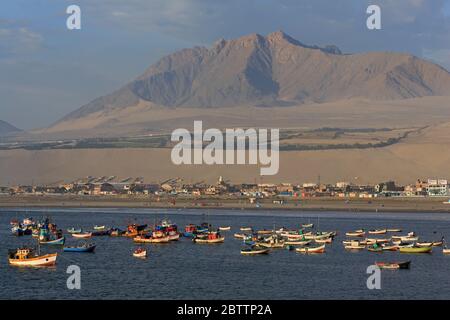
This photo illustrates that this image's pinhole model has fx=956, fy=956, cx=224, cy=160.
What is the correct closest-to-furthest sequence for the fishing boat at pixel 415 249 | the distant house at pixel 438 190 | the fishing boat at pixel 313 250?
the fishing boat at pixel 313 250 → the fishing boat at pixel 415 249 → the distant house at pixel 438 190

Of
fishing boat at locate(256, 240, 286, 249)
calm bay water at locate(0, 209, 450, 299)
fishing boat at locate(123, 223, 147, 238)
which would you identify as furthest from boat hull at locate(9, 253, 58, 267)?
fishing boat at locate(123, 223, 147, 238)

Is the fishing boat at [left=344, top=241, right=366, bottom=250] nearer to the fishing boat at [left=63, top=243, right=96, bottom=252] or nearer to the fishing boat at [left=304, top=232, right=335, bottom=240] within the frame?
the fishing boat at [left=304, top=232, right=335, bottom=240]

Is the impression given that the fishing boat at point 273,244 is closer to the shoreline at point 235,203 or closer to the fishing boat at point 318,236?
the fishing boat at point 318,236

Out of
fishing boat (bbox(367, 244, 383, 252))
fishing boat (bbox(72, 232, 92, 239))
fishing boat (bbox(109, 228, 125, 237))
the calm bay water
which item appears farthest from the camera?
fishing boat (bbox(109, 228, 125, 237))

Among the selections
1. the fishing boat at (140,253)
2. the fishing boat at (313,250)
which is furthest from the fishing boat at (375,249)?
the fishing boat at (140,253)

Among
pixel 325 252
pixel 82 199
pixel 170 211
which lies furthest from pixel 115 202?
pixel 325 252
